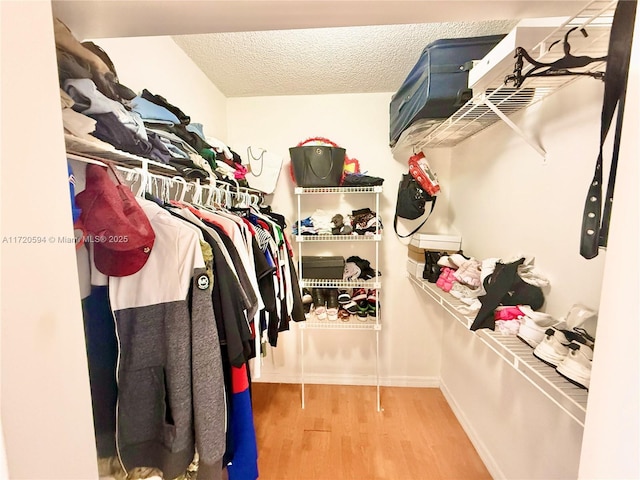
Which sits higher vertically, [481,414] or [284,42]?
[284,42]

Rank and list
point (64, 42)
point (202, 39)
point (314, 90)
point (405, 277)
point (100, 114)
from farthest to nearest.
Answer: point (405, 277), point (314, 90), point (202, 39), point (100, 114), point (64, 42)

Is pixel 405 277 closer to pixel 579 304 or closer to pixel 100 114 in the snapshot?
pixel 579 304

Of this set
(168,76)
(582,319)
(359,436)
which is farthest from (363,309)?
(168,76)

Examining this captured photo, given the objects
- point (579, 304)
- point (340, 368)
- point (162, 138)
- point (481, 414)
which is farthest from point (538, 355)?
point (340, 368)

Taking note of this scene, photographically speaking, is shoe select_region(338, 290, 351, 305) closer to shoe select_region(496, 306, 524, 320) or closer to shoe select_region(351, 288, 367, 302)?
shoe select_region(351, 288, 367, 302)

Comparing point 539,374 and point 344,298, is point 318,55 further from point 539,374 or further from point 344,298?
point 539,374

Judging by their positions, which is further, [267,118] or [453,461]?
[267,118]

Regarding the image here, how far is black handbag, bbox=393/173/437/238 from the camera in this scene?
1.82 m

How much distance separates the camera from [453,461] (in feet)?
5.00

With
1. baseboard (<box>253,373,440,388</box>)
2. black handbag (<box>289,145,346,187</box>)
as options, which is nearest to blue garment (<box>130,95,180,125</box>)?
black handbag (<box>289,145,346,187</box>)

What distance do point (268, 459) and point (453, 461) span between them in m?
1.05

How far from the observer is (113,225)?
25.3 inches

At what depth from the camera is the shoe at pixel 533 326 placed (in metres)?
0.90

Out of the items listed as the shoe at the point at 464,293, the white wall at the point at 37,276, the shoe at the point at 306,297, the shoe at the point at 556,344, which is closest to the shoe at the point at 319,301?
the shoe at the point at 306,297
